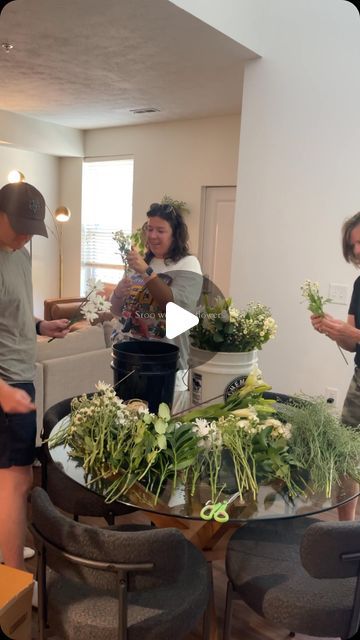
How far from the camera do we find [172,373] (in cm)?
146

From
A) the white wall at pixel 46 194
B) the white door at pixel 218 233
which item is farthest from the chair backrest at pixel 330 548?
the white door at pixel 218 233

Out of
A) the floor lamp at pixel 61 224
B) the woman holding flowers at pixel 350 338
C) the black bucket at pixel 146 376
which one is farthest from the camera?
the floor lamp at pixel 61 224

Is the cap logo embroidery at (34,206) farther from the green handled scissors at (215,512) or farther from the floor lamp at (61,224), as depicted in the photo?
the green handled scissors at (215,512)

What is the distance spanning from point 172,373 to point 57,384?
130 cm

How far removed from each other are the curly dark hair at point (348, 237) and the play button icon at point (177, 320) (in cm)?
143

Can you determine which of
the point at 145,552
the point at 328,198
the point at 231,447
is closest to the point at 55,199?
the point at 328,198

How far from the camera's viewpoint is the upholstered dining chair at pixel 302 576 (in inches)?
40.5

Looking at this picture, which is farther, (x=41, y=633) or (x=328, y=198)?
(x=328, y=198)

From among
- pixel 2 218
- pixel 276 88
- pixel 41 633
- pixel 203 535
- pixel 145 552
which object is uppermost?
pixel 276 88

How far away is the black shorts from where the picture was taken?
60.3 inches

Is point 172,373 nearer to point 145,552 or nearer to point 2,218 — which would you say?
point 145,552

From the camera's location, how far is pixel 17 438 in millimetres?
1564

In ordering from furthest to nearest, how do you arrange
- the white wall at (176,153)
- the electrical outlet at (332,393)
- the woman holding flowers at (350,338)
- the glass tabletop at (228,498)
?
the white wall at (176,153)
the electrical outlet at (332,393)
the woman holding flowers at (350,338)
the glass tabletop at (228,498)

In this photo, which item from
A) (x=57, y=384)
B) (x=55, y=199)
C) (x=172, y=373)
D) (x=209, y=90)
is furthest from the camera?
(x=209, y=90)
